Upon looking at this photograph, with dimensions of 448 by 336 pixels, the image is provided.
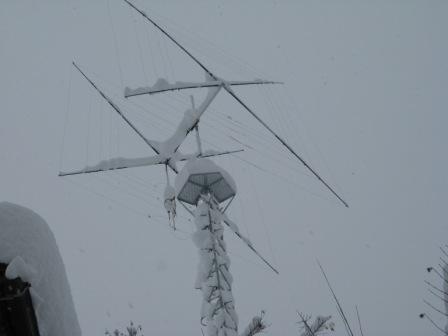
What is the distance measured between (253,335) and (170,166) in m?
4.33

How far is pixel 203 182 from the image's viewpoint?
9.76 meters

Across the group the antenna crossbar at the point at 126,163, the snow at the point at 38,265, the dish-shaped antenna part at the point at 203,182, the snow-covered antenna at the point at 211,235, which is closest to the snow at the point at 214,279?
the snow-covered antenna at the point at 211,235

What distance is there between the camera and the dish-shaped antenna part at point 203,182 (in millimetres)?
9711

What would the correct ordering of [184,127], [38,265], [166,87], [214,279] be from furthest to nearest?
[184,127]
[166,87]
[214,279]
[38,265]

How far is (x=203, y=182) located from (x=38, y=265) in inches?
289

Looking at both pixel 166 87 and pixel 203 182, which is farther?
pixel 166 87

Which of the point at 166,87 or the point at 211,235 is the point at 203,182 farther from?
the point at 166,87

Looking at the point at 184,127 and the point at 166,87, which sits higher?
the point at 166,87

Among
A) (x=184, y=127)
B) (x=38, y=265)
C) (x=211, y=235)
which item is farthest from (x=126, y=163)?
(x=38, y=265)

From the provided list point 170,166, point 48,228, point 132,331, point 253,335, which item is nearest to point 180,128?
point 170,166

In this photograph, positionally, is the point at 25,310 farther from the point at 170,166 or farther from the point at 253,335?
the point at 253,335

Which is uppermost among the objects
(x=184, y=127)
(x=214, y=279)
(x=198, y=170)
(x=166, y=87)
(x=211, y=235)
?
(x=166, y=87)

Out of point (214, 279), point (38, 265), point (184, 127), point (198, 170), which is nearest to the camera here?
point (38, 265)

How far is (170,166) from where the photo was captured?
11023 mm
